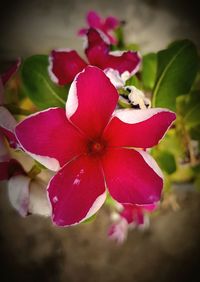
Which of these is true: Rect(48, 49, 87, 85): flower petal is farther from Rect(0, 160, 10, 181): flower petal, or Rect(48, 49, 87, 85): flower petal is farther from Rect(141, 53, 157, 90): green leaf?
Rect(141, 53, 157, 90): green leaf

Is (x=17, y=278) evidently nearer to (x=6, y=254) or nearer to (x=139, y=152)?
(x=6, y=254)

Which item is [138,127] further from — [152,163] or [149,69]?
[149,69]

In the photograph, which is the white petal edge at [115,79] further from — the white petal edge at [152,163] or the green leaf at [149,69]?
the green leaf at [149,69]

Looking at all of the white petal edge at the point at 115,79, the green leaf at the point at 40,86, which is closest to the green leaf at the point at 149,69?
the green leaf at the point at 40,86

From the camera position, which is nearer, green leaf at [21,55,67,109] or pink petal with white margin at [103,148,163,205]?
pink petal with white margin at [103,148,163,205]

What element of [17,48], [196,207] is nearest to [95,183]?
[196,207]

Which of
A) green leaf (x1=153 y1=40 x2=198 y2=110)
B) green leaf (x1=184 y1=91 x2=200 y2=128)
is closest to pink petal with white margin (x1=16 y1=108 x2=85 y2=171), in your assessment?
green leaf (x1=153 y1=40 x2=198 y2=110)
